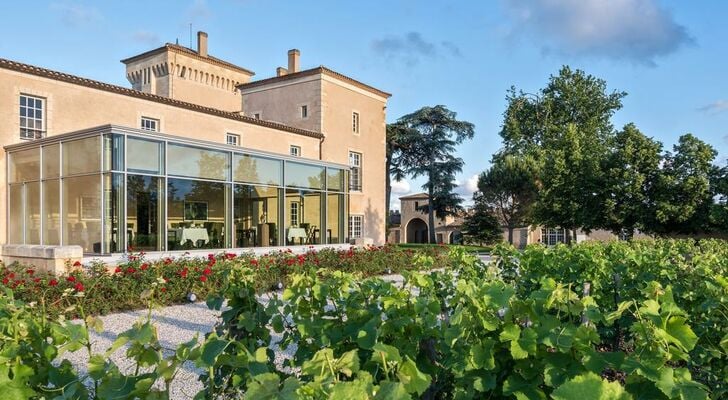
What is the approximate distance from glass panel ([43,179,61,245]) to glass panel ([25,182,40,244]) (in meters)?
0.40

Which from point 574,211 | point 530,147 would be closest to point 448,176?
point 530,147

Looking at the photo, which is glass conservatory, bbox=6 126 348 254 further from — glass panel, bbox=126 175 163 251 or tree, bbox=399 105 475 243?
tree, bbox=399 105 475 243

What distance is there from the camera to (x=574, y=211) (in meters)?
24.5

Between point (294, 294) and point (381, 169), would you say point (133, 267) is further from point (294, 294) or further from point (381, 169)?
point (381, 169)

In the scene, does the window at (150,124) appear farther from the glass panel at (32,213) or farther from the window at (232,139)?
the glass panel at (32,213)

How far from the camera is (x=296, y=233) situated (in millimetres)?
16391

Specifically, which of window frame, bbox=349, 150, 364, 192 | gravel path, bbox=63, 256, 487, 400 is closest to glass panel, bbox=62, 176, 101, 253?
gravel path, bbox=63, 256, 487, 400

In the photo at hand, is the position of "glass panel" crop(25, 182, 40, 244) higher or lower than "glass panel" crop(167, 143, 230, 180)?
lower

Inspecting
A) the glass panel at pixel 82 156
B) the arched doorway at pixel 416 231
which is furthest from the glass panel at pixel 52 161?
the arched doorway at pixel 416 231

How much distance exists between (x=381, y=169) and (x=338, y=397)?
27.2 metres

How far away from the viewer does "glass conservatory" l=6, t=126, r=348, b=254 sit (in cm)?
1207

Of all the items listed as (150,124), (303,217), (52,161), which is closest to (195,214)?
(303,217)

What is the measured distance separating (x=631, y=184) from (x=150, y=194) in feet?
68.7

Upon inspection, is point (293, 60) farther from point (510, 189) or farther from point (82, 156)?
point (510, 189)
